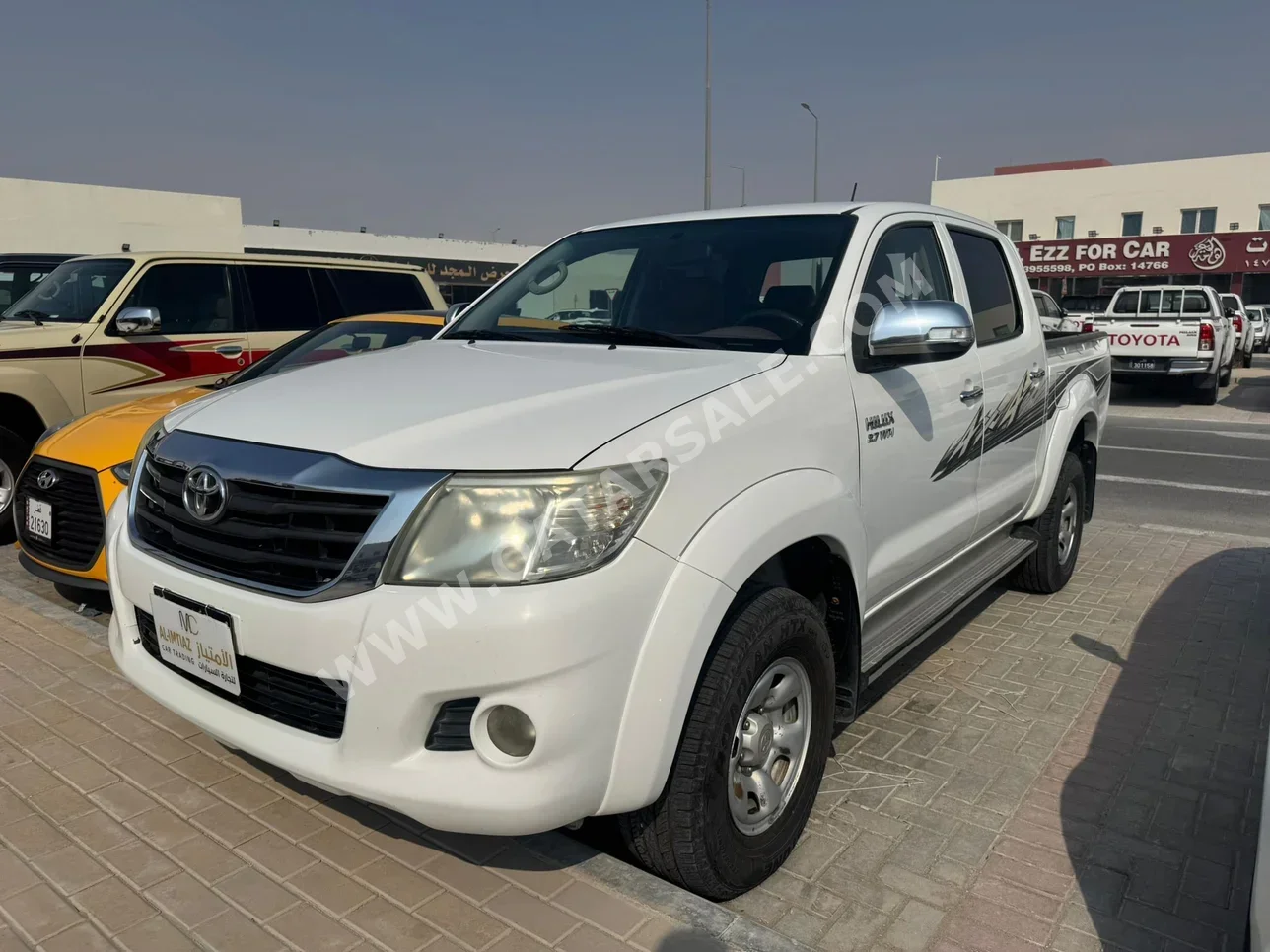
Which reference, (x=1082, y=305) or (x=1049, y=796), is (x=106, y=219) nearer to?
(x=1082, y=305)

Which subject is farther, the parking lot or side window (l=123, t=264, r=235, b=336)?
side window (l=123, t=264, r=235, b=336)

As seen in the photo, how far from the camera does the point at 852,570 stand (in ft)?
9.81

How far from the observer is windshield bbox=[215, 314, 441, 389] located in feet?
19.9

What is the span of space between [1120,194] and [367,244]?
35.8 metres

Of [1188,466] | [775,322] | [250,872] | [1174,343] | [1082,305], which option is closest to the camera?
[250,872]

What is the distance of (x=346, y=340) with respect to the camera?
20.6 feet

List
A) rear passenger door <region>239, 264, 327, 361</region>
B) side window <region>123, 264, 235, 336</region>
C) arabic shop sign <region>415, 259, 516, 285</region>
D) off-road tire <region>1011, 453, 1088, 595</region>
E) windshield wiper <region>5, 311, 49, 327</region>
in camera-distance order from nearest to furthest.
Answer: off-road tire <region>1011, 453, 1088, 595</region>
windshield wiper <region>5, 311, 49, 327</region>
side window <region>123, 264, 235, 336</region>
rear passenger door <region>239, 264, 327, 361</region>
arabic shop sign <region>415, 259, 516, 285</region>

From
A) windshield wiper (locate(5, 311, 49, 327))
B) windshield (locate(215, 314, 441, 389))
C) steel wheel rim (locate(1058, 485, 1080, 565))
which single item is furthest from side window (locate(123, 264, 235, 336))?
steel wheel rim (locate(1058, 485, 1080, 565))

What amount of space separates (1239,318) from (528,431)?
980 inches

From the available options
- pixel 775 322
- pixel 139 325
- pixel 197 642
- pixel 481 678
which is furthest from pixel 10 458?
pixel 481 678

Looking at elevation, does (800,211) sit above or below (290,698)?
above

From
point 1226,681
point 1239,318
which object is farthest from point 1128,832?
point 1239,318

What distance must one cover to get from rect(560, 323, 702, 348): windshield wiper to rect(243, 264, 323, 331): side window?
5.00 m

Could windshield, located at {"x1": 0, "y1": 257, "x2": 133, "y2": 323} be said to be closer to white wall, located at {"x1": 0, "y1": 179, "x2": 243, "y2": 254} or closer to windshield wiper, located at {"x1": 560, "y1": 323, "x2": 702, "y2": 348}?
windshield wiper, located at {"x1": 560, "y1": 323, "x2": 702, "y2": 348}
